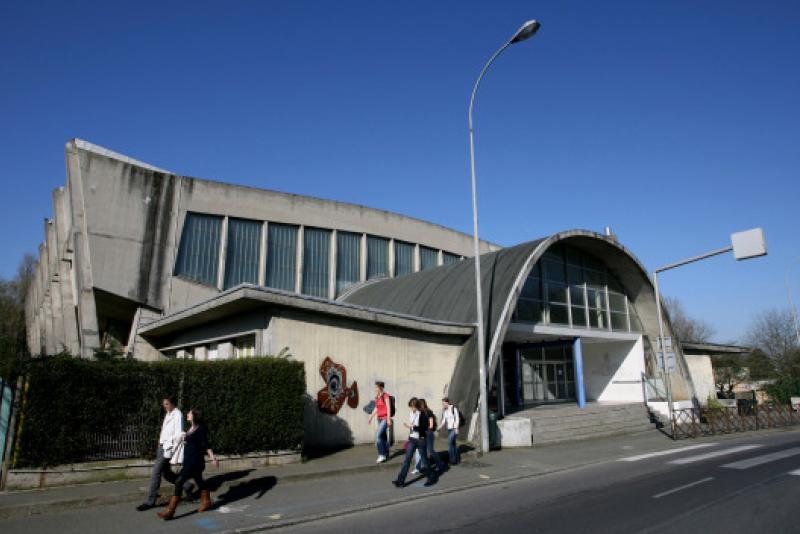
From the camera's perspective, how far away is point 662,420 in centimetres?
2283

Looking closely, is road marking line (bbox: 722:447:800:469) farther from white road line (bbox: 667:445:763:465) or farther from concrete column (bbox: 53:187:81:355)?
concrete column (bbox: 53:187:81:355)

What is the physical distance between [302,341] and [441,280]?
28.8 ft

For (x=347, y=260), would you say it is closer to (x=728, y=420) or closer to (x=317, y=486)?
(x=728, y=420)

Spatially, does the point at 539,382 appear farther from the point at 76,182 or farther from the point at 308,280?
the point at 76,182

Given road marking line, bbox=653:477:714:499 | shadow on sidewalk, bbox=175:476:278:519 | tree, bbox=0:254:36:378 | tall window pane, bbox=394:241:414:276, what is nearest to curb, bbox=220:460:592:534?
shadow on sidewalk, bbox=175:476:278:519

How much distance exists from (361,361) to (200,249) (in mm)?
13361

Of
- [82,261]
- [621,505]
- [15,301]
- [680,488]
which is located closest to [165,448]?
[621,505]

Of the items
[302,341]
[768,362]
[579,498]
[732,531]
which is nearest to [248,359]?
[302,341]

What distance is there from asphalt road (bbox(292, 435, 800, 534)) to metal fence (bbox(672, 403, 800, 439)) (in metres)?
7.99

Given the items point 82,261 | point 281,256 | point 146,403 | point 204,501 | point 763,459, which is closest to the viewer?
point 204,501

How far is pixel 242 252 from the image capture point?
26641mm

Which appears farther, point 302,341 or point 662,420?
point 662,420

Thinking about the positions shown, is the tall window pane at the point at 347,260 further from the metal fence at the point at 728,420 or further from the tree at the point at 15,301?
the tree at the point at 15,301

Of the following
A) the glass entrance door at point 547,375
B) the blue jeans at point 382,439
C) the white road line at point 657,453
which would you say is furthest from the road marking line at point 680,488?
the glass entrance door at point 547,375
